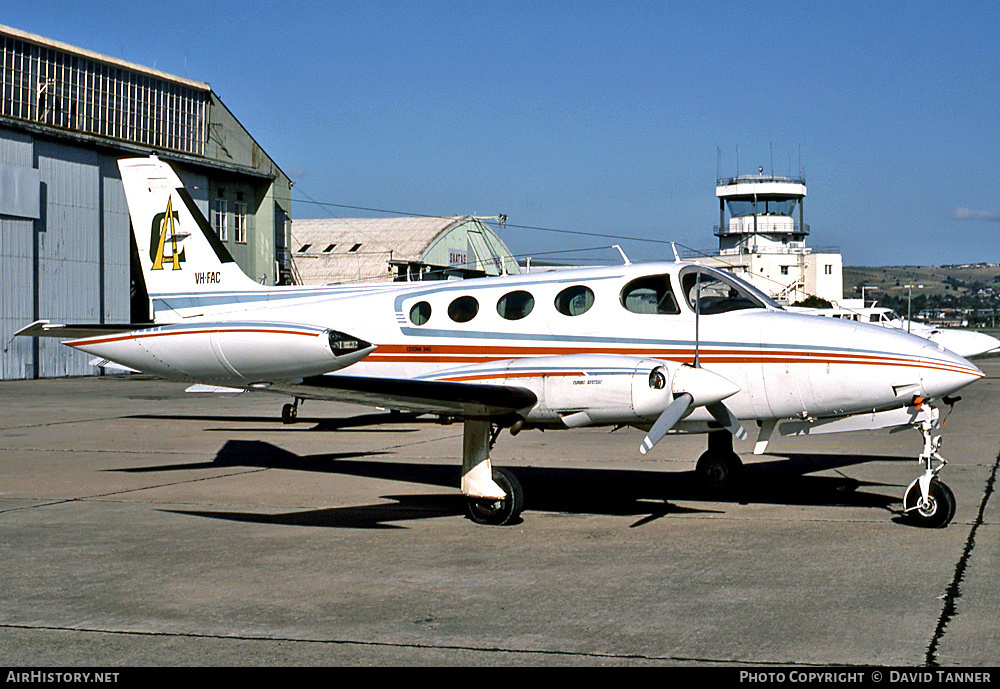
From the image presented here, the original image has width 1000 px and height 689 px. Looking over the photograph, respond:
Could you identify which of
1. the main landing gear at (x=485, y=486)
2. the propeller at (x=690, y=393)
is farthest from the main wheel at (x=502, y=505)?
the propeller at (x=690, y=393)

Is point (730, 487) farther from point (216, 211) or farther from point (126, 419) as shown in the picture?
point (216, 211)

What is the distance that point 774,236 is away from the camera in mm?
102188

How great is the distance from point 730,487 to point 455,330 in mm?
3878

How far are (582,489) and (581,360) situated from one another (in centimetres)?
329

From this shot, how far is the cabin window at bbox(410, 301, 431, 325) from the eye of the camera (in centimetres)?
1143

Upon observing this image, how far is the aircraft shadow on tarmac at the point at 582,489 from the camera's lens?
425 inches

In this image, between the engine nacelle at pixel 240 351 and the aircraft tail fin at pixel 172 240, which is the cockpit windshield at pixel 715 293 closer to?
the engine nacelle at pixel 240 351

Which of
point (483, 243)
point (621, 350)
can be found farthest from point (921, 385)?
point (483, 243)

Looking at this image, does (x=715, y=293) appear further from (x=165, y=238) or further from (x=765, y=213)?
(x=765, y=213)

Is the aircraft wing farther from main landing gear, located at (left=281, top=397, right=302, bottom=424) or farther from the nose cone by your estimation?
main landing gear, located at (left=281, top=397, right=302, bottom=424)

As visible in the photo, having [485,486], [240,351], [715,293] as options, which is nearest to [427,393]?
[485,486]

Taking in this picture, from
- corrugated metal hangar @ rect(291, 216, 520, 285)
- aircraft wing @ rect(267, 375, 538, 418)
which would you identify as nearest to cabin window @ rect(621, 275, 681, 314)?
aircraft wing @ rect(267, 375, 538, 418)

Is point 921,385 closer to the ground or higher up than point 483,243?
closer to the ground
